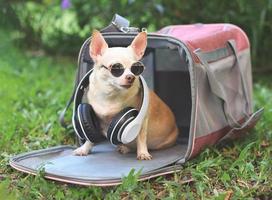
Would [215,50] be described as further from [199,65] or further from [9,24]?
[9,24]

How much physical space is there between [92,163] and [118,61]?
49 centimetres

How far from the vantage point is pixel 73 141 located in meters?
3.19

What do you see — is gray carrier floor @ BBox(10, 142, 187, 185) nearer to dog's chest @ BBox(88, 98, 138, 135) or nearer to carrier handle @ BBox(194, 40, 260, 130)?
dog's chest @ BBox(88, 98, 138, 135)

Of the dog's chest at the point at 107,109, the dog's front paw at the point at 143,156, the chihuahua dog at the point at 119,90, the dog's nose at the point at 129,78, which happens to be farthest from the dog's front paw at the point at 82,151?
the dog's nose at the point at 129,78

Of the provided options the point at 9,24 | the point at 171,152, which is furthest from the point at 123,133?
the point at 9,24

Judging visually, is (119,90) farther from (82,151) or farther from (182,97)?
(182,97)

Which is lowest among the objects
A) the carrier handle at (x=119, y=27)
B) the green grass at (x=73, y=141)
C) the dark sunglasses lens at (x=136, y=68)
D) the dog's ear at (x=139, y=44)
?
the green grass at (x=73, y=141)

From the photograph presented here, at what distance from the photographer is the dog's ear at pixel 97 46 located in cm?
266

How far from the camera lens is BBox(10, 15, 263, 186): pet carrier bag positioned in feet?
8.54

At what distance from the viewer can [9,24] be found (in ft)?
12.8

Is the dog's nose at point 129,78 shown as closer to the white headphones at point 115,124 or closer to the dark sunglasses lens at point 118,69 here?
the dark sunglasses lens at point 118,69

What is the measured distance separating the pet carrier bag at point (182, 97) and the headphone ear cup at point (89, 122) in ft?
0.37

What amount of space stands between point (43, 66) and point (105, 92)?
8.62 ft

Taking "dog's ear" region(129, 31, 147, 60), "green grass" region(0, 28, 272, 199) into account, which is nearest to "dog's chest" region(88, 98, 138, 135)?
"dog's ear" region(129, 31, 147, 60)
